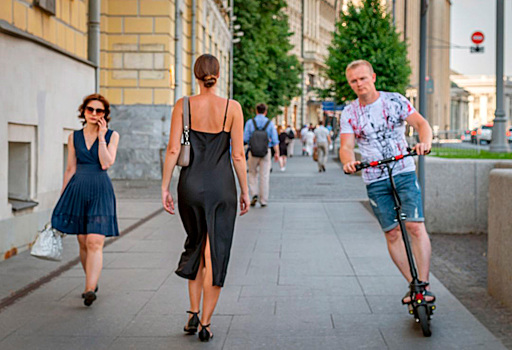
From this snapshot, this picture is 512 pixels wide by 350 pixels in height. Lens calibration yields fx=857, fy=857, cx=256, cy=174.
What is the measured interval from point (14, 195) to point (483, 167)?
619 centimetres

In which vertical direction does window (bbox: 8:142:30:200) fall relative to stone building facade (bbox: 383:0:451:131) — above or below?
below

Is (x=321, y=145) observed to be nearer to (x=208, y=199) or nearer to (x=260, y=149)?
(x=260, y=149)

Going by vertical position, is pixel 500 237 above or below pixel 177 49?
below

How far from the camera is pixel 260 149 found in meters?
15.6

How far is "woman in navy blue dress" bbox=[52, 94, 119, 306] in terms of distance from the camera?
6.94 meters

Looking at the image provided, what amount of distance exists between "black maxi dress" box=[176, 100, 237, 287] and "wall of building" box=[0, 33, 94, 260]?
13.4ft

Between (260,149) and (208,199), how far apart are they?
9980 millimetres

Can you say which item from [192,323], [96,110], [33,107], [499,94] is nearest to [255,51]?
[499,94]

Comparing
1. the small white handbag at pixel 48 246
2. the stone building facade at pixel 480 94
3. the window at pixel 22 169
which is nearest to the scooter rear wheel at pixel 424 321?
the small white handbag at pixel 48 246

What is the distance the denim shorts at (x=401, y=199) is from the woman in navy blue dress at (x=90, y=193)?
2.17 meters

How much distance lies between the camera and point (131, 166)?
24047 millimetres

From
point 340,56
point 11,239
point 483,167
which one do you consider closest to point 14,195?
point 11,239

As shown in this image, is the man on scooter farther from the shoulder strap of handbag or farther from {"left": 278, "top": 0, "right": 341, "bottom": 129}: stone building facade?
{"left": 278, "top": 0, "right": 341, "bottom": 129}: stone building facade

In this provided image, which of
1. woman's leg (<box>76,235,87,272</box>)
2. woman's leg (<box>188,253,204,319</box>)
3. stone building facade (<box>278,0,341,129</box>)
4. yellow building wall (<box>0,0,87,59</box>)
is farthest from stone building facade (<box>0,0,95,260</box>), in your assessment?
stone building facade (<box>278,0,341,129</box>)
